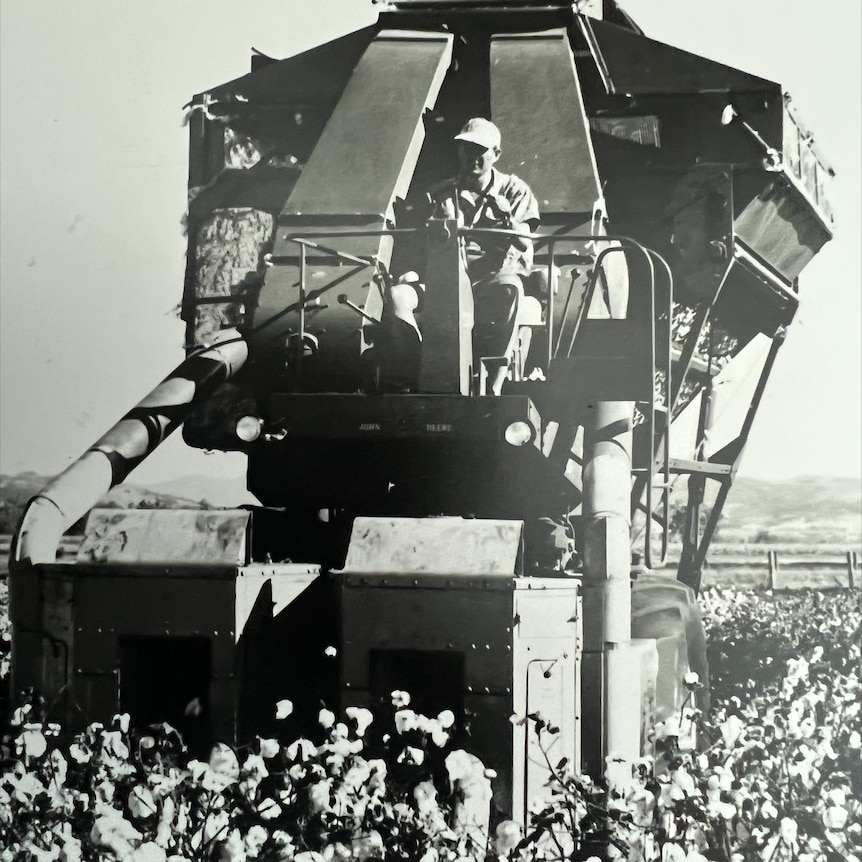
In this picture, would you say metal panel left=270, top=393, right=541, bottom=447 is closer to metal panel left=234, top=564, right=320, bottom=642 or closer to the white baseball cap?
metal panel left=234, top=564, right=320, bottom=642

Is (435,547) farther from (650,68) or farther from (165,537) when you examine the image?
(650,68)

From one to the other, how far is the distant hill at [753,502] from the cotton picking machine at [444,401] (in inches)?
3.8

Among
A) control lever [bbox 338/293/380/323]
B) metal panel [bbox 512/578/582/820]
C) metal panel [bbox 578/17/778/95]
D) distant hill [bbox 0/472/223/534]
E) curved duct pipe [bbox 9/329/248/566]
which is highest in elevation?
metal panel [bbox 578/17/778/95]

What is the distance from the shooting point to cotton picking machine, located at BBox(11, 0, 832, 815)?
3533 millimetres

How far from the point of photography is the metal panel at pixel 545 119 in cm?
423

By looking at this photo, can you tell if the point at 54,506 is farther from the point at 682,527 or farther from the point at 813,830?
the point at 813,830

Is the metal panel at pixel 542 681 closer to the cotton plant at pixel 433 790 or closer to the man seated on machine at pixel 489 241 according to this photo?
the cotton plant at pixel 433 790

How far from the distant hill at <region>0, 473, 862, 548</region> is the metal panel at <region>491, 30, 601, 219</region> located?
3.87 feet

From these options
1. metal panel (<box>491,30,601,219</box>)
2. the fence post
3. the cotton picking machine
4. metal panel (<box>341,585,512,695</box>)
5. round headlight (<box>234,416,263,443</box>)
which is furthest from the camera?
metal panel (<box>491,30,601,219</box>)

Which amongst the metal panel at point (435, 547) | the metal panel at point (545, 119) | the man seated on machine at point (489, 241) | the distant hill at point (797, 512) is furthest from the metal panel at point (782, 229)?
the metal panel at point (435, 547)

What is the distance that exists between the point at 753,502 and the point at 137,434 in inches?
85.0

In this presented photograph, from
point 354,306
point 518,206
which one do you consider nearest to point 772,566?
point 518,206

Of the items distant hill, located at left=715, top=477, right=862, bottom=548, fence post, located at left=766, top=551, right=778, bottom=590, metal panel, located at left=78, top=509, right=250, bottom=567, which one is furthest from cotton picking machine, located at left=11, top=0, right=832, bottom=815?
fence post, located at left=766, top=551, right=778, bottom=590

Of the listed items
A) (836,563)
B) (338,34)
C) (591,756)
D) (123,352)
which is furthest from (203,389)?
(836,563)
